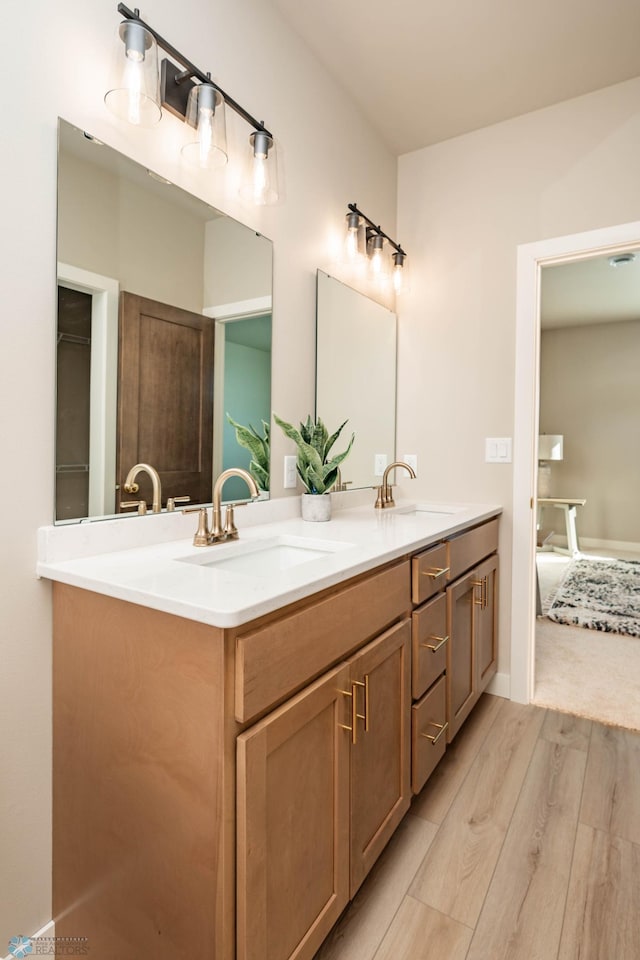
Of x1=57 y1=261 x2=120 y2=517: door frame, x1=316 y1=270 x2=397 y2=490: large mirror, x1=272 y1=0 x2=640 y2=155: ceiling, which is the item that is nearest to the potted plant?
x1=316 y1=270 x2=397 y2=490: large mirror

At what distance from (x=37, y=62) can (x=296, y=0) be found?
1126mm

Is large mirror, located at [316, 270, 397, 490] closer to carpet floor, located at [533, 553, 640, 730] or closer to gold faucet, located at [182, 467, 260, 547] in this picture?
gold faucet, located at [182, 467, 260, 547]

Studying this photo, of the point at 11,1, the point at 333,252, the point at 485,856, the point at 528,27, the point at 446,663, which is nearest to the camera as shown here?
the point at 11,1

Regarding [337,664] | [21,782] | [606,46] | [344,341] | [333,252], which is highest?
[606,46]

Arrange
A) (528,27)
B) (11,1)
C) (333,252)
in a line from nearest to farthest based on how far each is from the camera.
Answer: (11,1)
(528,27)
(333,252)

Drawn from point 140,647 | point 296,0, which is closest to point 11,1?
Answer: point 296,0

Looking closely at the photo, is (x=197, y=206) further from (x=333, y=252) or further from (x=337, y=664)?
(x=337, y=664)

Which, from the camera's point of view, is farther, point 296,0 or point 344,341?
point 344,341

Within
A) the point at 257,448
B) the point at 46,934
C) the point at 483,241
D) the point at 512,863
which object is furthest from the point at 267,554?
the point at 483,241

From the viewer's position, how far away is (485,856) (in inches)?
57.3

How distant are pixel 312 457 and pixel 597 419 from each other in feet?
17.6

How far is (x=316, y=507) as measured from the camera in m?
1.85

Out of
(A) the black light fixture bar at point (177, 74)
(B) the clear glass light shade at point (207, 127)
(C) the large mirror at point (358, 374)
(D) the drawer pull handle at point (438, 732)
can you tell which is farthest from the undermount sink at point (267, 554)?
(A) the black light fixture bar at point (177, 74)

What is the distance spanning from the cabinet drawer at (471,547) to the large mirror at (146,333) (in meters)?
0.76
